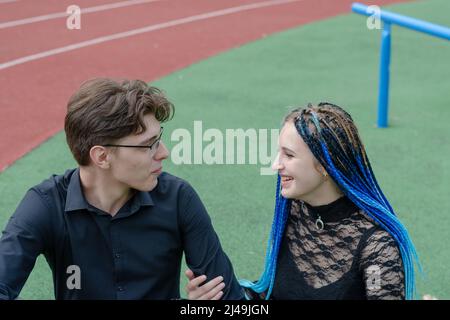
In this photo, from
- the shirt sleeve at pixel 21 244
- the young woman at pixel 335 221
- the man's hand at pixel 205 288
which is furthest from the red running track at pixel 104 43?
the young woman at pixel 335 221

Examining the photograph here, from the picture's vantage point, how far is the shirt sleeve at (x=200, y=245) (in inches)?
112

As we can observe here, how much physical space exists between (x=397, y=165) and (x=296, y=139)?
319cm

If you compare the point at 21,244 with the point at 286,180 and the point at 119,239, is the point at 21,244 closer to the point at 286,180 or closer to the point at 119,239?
the point at 119,239

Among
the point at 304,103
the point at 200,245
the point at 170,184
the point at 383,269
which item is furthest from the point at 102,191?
the point at 304,103

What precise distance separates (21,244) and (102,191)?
0.35 metres

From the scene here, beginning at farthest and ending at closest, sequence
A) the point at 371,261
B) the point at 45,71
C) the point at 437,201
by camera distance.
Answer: the point at 45,71
the point at 437,201
the point at 371,261

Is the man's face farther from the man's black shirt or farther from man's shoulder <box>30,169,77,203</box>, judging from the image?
man's shoulder <box>30,169,77,203</box>

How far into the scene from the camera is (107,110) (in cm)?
267

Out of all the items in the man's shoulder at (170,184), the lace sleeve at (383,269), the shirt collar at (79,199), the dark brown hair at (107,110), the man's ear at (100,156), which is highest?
the dark brown hair at (107,110)

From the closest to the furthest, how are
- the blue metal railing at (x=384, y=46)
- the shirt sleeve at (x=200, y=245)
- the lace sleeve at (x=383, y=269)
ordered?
the lace sleeve at (x=383, y=269), the shirt sleeve at (x=200, y=245), the blue metal railing at (x=384, y=46)

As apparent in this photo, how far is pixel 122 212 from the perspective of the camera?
2811mm

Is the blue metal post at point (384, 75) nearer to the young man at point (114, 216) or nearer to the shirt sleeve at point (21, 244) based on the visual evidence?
the young man at point (114, 216)
